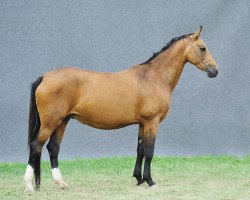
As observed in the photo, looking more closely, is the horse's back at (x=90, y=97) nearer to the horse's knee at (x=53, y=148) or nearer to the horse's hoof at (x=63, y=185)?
the horse's knee at (x=53, y=148)

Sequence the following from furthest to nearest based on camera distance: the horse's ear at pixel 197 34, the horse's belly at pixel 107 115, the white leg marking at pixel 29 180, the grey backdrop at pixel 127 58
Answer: the grey backdrop at pixel 127 58 < the horse's ear at pixel 197 34 < the horse's belly at pixel 107 115 < the white leg marking at pixel 29 180

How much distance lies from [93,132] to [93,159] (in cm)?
42

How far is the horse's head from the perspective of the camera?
28.2 ft

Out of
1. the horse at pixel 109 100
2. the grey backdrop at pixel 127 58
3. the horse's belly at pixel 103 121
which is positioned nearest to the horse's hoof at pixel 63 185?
the horse at pixel 109 100

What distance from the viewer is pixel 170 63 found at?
8.67 metres

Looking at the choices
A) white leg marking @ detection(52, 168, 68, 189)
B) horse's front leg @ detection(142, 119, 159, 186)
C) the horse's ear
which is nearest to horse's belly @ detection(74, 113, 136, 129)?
horse's front leg @ detection(142, 119, 159, 186)

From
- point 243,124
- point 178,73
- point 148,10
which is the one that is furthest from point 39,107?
point 243,124

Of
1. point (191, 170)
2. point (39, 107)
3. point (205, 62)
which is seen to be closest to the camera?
point (39, 107)

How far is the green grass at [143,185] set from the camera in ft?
25.6

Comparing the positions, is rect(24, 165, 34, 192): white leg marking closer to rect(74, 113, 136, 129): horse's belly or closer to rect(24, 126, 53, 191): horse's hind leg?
rect(24, 126, 53, 191): horse's hind leg

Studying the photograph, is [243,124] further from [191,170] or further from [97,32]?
[97,32]

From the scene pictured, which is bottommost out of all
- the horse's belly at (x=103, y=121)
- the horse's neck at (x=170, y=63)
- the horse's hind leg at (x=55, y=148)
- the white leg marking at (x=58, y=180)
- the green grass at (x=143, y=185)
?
the green grass at (x=143, y=185)

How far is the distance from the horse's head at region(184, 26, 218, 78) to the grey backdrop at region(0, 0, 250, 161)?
2.17 metres

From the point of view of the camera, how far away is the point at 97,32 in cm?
1066
